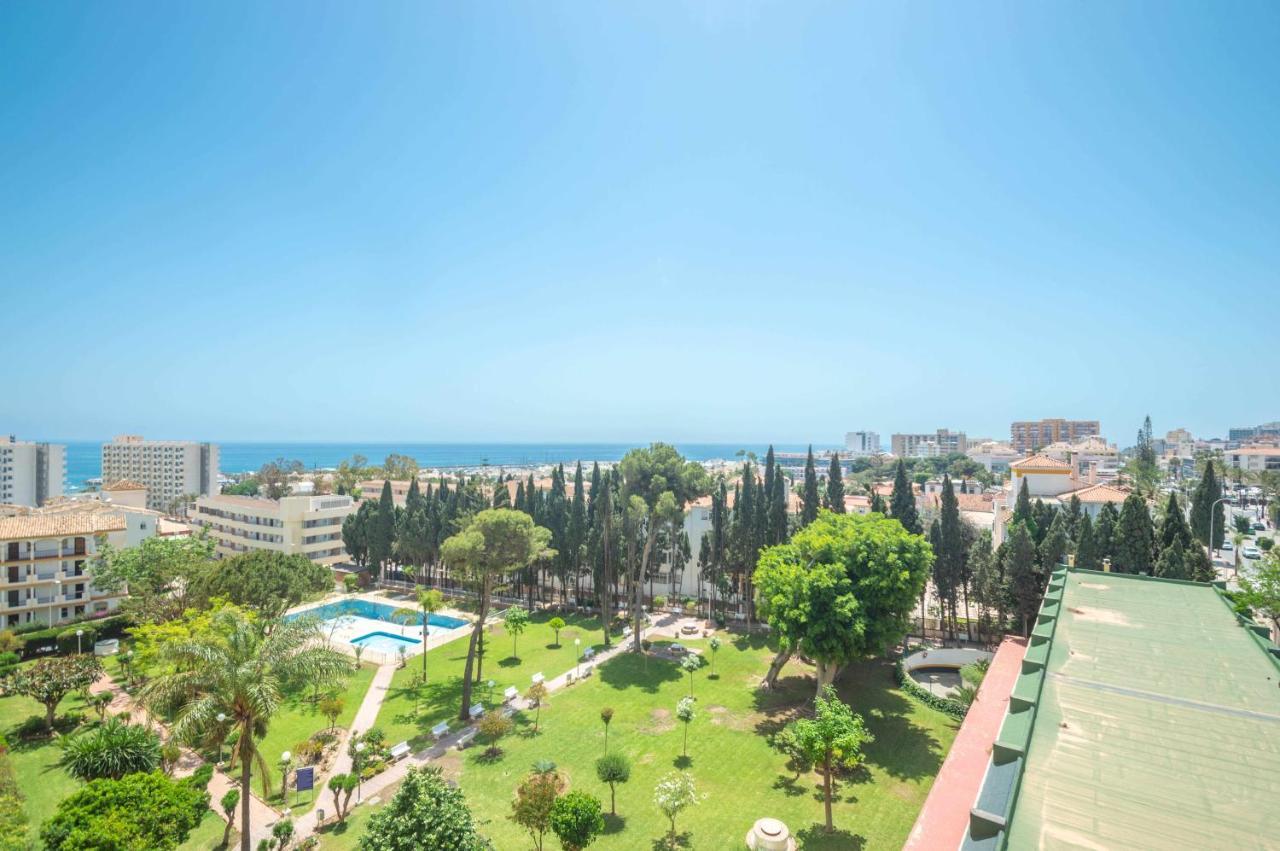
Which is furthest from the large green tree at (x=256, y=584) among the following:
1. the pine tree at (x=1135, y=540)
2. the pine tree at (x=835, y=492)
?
the pine tree at (x=1135, y=540)

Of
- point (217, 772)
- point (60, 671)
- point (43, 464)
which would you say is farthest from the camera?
point (43, 464)

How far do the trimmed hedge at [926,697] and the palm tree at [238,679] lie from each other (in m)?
23.2

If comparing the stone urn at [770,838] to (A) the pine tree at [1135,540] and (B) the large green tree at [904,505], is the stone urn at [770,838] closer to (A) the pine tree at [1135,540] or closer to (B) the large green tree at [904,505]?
(B) the large green tree at [904,505]

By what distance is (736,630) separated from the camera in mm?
36438

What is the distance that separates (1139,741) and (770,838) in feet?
26.6

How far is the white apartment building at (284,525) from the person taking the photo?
5122 centimetres

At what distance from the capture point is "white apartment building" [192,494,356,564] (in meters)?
51.2

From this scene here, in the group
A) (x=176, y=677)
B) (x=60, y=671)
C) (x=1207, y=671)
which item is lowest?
(x=60, y=671)

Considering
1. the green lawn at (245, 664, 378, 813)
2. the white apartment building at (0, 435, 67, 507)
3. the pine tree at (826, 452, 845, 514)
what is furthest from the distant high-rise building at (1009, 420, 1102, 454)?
the white apartment building at (0, 435, 67, 507)

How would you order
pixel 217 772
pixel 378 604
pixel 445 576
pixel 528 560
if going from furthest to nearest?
pixel 445 576 → pixel 378 604 → pixel 528 560 → pixel 217 772

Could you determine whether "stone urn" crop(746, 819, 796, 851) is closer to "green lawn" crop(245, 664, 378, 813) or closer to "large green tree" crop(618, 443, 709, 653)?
"green lawn" crop(245, 664, 378, 813)

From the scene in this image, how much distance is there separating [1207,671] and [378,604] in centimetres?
4465

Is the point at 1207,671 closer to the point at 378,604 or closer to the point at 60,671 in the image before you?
the point at 60,671

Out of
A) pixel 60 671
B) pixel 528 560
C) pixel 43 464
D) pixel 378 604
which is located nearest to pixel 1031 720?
pixel 528 560
